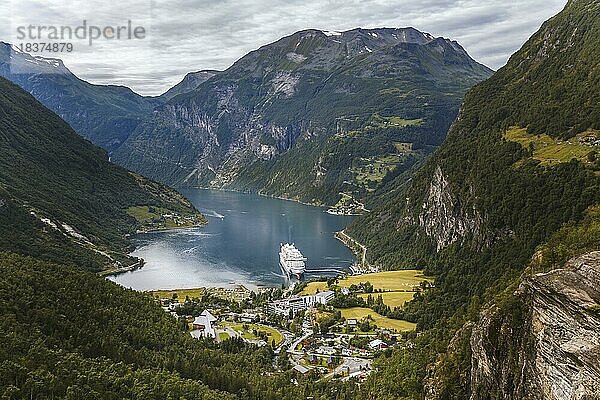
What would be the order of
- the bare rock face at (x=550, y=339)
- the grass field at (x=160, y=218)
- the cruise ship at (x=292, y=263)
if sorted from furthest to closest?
the grass field at (x=160, y=218) < the cruise ship at (x=292, y=263) < the bare rock face at (x=550, y=339)

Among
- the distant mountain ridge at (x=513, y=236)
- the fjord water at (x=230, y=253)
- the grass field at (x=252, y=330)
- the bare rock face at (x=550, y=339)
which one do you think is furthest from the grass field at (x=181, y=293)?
the bare rock face at (x=550, y=339)

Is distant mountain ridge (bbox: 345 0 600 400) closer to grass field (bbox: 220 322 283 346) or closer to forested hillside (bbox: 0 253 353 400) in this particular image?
forested hillside (bbox: 0 253 353 400)

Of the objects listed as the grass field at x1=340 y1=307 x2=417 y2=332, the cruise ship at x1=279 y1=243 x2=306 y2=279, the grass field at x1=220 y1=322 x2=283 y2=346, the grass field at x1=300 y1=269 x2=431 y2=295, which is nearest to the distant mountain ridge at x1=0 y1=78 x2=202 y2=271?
the cruise ship at x1=279 y1=243 x2=306 y2=279

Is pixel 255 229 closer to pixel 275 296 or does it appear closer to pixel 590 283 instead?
pixel 275 296

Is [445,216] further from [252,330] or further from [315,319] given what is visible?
[252,330]

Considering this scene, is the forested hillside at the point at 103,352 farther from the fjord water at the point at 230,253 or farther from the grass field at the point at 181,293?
the fjord water at the point at 230,253
